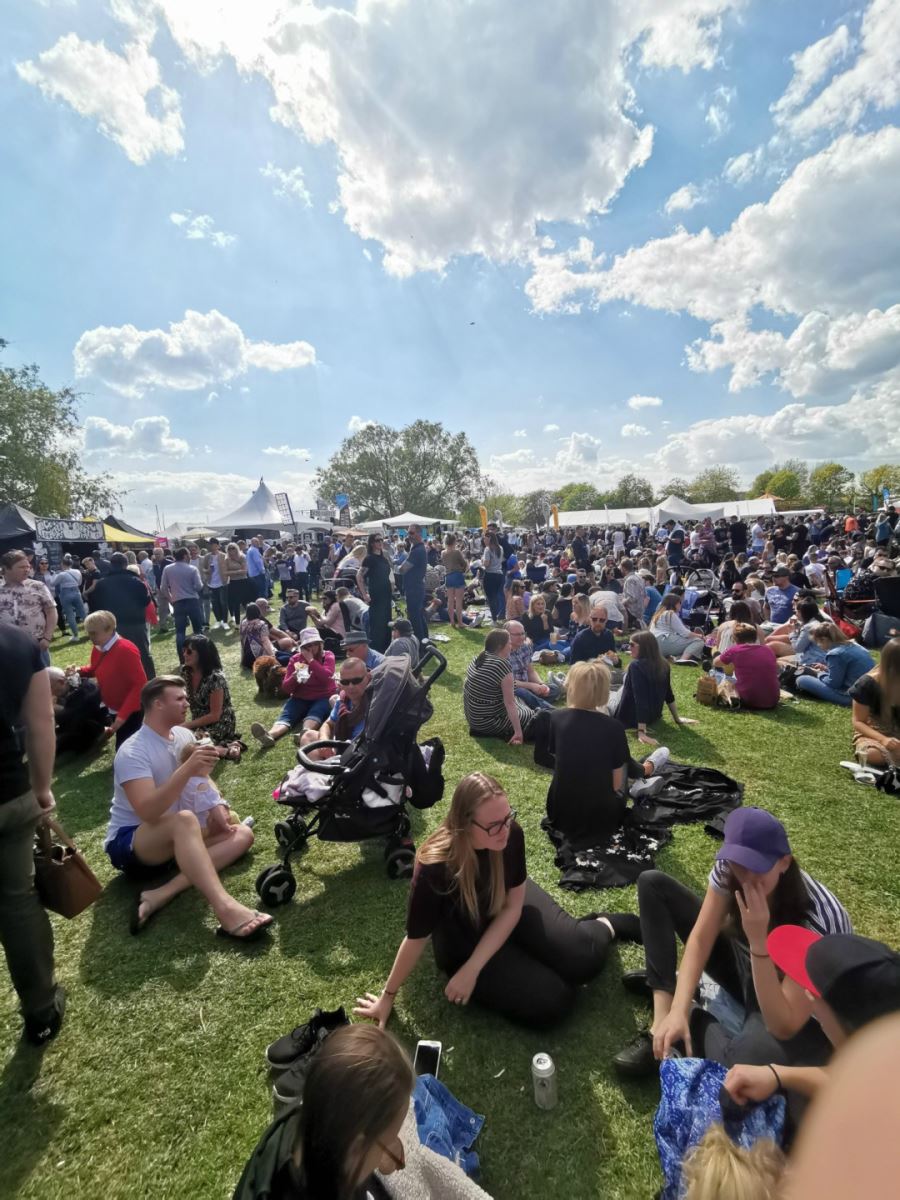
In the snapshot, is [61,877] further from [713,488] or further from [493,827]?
[713,488]

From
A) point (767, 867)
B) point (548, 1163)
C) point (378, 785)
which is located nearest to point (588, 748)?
point (378, 785)

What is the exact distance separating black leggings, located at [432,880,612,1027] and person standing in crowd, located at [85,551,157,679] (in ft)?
20.1

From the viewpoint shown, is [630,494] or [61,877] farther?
[630,494]

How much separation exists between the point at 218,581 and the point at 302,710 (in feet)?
23.0

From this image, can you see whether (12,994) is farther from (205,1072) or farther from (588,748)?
(588,748)

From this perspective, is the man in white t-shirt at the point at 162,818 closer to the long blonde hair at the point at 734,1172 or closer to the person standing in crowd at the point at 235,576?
the long blonde hair at the point at 734,1172

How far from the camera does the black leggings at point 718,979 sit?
183 centimetres

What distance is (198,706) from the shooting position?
523cm

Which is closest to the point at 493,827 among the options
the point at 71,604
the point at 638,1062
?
the point at 638,1062

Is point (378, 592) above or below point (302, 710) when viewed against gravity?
above

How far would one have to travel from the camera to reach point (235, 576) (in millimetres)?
11906

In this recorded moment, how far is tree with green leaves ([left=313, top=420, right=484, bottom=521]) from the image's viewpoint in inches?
2272

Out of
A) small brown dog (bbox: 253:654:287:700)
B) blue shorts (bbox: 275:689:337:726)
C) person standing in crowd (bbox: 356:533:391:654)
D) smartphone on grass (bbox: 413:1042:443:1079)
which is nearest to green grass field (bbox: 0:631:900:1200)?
smartphone on grass (bbox: 413:1042:443:1079)

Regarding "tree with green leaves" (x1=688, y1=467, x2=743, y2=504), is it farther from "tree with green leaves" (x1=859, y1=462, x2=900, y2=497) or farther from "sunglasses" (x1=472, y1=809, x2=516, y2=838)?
"sunglasses" (x1=472, y1=809, x2=516, y2=838)
